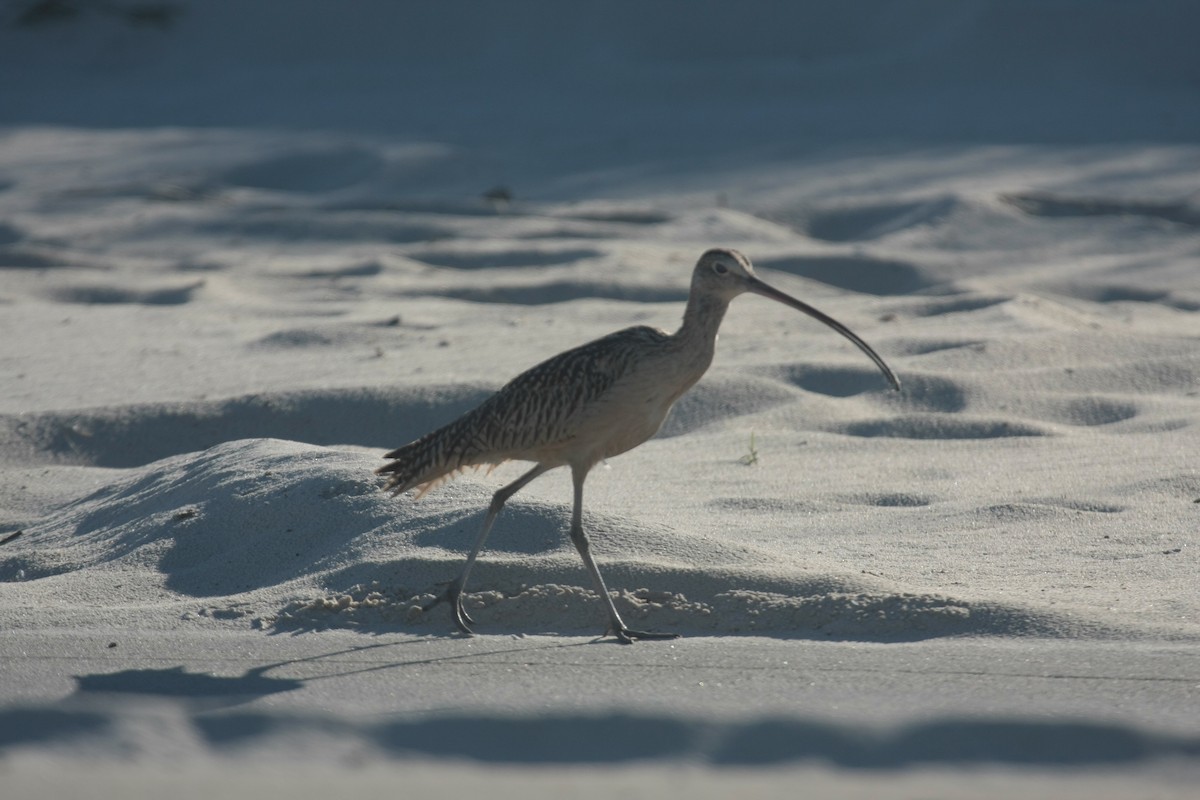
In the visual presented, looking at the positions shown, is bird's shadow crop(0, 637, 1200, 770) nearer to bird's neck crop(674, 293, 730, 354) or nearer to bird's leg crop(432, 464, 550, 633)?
bird's leg crop(432, 464, 550, 633)

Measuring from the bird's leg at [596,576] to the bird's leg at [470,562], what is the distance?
0.65ft

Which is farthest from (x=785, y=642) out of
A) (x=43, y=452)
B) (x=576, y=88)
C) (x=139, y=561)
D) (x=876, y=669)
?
A: (x=576, y=88)

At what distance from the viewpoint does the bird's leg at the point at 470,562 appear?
4.61 meters

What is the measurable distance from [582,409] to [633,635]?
2.35ft

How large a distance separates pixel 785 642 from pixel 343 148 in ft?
36.1

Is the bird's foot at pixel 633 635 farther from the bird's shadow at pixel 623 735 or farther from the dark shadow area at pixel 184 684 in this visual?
the dark shadow area at pixel 184 684

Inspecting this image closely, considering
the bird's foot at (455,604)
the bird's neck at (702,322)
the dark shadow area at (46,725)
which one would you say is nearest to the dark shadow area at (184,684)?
the dark shadow area at (46,725)

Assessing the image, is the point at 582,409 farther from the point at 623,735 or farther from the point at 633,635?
the point at 623,735

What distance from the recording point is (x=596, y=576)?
15.1 feet

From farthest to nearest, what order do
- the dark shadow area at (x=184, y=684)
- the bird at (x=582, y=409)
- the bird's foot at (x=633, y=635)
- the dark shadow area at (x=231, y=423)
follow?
1. the dark shadow area at (x=231, y=423)
2. the bird at (x=582, y=409)
3. the bird's foot at (x=633, y=635)
4. the dark shadow area at (x=184, y=684)

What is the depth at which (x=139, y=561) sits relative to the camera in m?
5.25

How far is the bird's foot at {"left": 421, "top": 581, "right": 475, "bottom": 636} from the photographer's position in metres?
4.55

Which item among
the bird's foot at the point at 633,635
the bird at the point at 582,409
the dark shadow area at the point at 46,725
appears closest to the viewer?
the dark shadow area at the point at 46,725

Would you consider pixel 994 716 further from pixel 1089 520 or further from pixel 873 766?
pixel 1089 520
